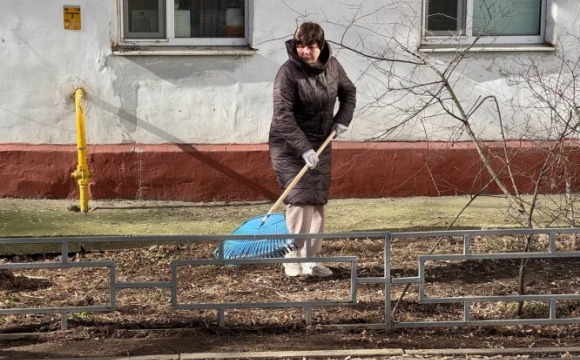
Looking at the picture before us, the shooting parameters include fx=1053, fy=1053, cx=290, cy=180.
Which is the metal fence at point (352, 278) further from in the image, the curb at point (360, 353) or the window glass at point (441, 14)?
the window glass at point (441, 14)

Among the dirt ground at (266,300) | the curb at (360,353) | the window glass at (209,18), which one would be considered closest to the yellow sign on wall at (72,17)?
the window glass at (209,18)

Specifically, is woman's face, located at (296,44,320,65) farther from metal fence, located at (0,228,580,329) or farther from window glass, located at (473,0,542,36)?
window glass, located at (473,0,542,36)

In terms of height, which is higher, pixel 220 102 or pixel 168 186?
pixel 220 102

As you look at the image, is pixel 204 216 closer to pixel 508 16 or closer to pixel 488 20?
pixel 488 20

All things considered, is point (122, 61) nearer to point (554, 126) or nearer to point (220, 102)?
point (220, 102)

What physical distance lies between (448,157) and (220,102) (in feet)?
7.11

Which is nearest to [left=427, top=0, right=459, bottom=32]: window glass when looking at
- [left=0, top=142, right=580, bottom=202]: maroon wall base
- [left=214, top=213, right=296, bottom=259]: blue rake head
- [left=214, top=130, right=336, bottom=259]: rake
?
[left=0, top=142, right=580, bottom=202]: maroon wall base

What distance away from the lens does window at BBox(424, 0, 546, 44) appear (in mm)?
Result: 9883

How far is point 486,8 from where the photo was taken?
32.3ft

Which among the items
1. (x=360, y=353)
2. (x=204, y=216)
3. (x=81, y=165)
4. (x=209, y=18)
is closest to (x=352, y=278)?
(x=360, y=353)

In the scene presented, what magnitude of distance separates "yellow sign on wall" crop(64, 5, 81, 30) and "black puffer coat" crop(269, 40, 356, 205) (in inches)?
121

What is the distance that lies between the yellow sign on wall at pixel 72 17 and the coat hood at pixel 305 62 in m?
3.11

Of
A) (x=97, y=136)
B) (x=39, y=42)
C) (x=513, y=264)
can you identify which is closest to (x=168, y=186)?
(x=97, y=136)

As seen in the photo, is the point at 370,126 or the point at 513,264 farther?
the point at 370,126
